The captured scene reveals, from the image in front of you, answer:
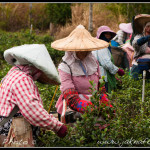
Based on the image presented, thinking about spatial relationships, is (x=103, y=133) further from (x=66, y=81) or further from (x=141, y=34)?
(x=141, y=34)

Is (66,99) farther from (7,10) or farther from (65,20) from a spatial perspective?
(7,10)

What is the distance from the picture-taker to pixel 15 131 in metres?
2.25

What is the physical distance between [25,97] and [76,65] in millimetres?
1109

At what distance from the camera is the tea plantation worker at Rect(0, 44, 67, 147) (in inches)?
86.8

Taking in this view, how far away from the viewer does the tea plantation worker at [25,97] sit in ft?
7.23

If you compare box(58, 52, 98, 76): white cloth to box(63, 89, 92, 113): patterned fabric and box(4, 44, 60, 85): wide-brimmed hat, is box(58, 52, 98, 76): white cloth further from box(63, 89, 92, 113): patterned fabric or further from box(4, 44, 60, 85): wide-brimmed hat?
box(4, 44, 60, 85): wide-brimmed hat

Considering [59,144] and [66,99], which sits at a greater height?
[66,99]

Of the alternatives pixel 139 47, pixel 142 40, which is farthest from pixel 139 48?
pixel 142 40

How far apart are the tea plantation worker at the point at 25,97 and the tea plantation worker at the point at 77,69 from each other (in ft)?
2.07

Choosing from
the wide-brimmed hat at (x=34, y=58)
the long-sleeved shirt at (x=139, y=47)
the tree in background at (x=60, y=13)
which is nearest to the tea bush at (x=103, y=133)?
the wide-brimmed hat at (x=34, y=58)

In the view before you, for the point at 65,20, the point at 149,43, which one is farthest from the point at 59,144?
the point at 65,20

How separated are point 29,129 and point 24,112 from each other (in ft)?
0.65

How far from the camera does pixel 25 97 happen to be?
2.19 m

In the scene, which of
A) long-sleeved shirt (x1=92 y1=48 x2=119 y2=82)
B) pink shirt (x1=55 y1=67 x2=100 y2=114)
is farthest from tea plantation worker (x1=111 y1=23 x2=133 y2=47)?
pink shirt (x1=55 y1=67 x2=100 y2=114)
